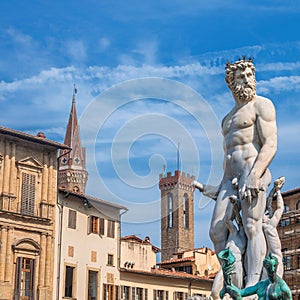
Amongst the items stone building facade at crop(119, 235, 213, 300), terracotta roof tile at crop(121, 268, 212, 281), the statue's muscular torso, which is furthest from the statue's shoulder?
terracotta roof tile at crop(121, 268, 212, 281)

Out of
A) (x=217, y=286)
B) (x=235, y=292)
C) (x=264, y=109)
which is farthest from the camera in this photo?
(x=264, y=109)

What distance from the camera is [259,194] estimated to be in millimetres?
11406

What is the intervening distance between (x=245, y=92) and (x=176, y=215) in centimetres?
12954

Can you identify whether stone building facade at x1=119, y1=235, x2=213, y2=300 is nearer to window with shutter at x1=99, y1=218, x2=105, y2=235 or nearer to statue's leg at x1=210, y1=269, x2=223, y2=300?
window with shutter at x1=99, y1=218, x2=105, y2=235

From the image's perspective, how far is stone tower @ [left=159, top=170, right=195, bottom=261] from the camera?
136887 millimetres

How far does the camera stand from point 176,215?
140 metres

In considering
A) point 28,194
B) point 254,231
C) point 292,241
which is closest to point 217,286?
point 254,231

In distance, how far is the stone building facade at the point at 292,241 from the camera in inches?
2164

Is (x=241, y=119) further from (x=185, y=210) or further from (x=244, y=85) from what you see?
(x=185, y=210)

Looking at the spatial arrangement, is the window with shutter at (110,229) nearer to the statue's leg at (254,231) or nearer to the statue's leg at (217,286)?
the statue's leg at (254,231)

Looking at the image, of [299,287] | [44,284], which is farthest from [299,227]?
[44,284]

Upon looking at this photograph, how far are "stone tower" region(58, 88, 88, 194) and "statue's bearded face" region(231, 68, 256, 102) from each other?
111874 mm

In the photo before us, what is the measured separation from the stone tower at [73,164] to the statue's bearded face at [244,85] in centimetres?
11187

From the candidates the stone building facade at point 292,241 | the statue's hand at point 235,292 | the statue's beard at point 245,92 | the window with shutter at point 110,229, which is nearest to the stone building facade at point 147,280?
the window with shutter at point 110,229
